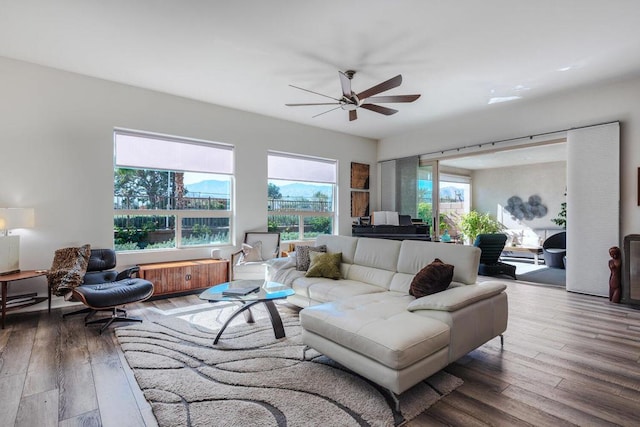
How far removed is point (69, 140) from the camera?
165 inches

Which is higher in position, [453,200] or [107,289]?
[453,200]

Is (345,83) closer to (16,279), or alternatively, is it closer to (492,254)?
(16,279)

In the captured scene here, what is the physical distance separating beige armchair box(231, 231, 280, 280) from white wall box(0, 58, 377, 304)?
70 centimetres

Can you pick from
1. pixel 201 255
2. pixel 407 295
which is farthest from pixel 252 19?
pixel 201 255

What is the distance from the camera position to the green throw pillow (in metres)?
3.84

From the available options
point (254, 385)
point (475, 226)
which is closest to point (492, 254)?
point (475, 226)

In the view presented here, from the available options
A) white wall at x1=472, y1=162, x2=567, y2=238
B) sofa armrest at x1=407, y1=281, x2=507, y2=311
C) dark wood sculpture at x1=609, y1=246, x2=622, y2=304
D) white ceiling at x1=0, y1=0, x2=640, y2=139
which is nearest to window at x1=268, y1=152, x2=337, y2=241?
white ceiling at x1=0, y1=0, x2=640, y2=139

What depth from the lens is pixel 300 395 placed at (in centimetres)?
209

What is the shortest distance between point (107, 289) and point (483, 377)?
3.67 meters

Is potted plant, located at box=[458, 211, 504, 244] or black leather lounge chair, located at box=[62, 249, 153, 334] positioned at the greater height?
potted plant, located at box=[458, 211, 504, 244]

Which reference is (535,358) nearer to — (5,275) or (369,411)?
(369,411)

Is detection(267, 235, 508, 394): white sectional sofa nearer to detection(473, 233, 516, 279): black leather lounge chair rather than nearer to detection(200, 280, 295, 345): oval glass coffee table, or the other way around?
detection(200, 280, 295, 345): oval glass coffee table

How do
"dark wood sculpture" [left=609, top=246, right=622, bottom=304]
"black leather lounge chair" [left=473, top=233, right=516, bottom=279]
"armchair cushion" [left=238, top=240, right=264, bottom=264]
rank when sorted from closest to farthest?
1. "dark wood sculpture" [left=609, top=246, right=622, bottom=304]
2. "armchair cushion" [left=238, top=240, right=264, bottom=264]
3. "black leather lounge chair" [left=473, top=233, right=516, bottom=279]

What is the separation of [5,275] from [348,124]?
5625mm
